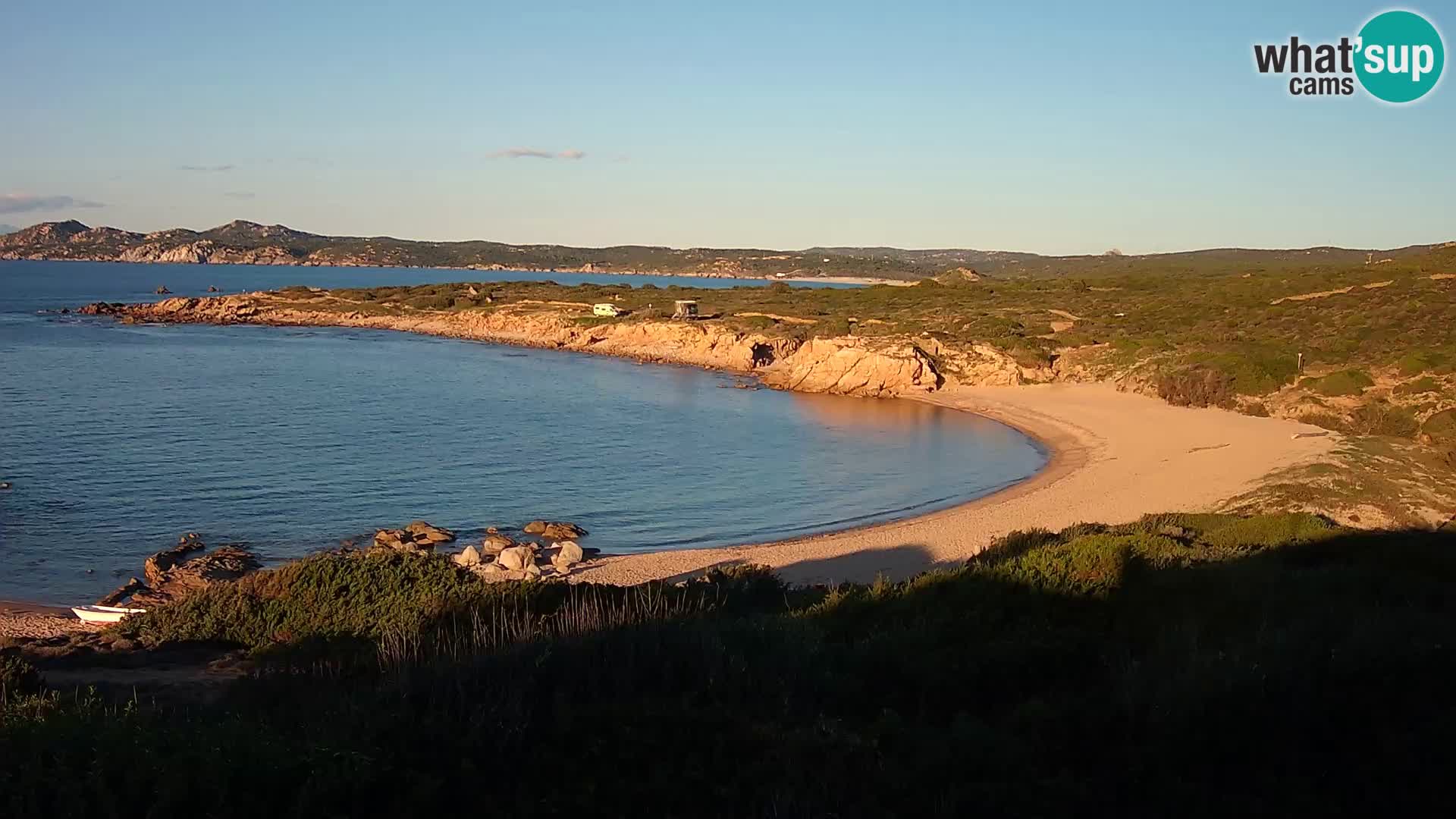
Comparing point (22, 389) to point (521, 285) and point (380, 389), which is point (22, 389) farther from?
point (521, 285)

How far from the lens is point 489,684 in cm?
587

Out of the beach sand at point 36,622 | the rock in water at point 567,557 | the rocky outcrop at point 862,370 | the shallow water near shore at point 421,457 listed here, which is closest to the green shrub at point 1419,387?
the shallow water near shore at point 421,457

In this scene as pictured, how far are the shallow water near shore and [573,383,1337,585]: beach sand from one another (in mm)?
1474

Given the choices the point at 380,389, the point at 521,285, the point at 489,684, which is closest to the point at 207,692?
the point at 489,684

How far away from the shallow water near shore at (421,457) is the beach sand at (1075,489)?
4.84 feet

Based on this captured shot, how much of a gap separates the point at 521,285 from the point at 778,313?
37.2 m

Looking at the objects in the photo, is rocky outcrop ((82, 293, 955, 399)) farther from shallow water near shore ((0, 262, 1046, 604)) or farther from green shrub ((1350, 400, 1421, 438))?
green shrub ((1350, 400, 1421, 438))

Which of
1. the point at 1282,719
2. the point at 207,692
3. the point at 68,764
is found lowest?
the point at 207,692

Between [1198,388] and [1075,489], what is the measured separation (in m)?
15.3

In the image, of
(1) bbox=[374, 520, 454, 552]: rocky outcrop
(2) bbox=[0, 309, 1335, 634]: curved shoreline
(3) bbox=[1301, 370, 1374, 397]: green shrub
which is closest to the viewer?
(2) bbox=[0, 309, 1335, 634]: curved shoreline

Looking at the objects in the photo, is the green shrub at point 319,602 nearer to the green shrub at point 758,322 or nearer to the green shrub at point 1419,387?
the green shrub at point 1419,387

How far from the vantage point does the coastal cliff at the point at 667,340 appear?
4734 cm

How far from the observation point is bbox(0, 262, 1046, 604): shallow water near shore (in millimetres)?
21094

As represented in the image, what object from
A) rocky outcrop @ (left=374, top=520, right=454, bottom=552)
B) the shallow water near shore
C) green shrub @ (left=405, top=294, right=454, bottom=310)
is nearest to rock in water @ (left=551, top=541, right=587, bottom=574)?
the shallow water near shore
